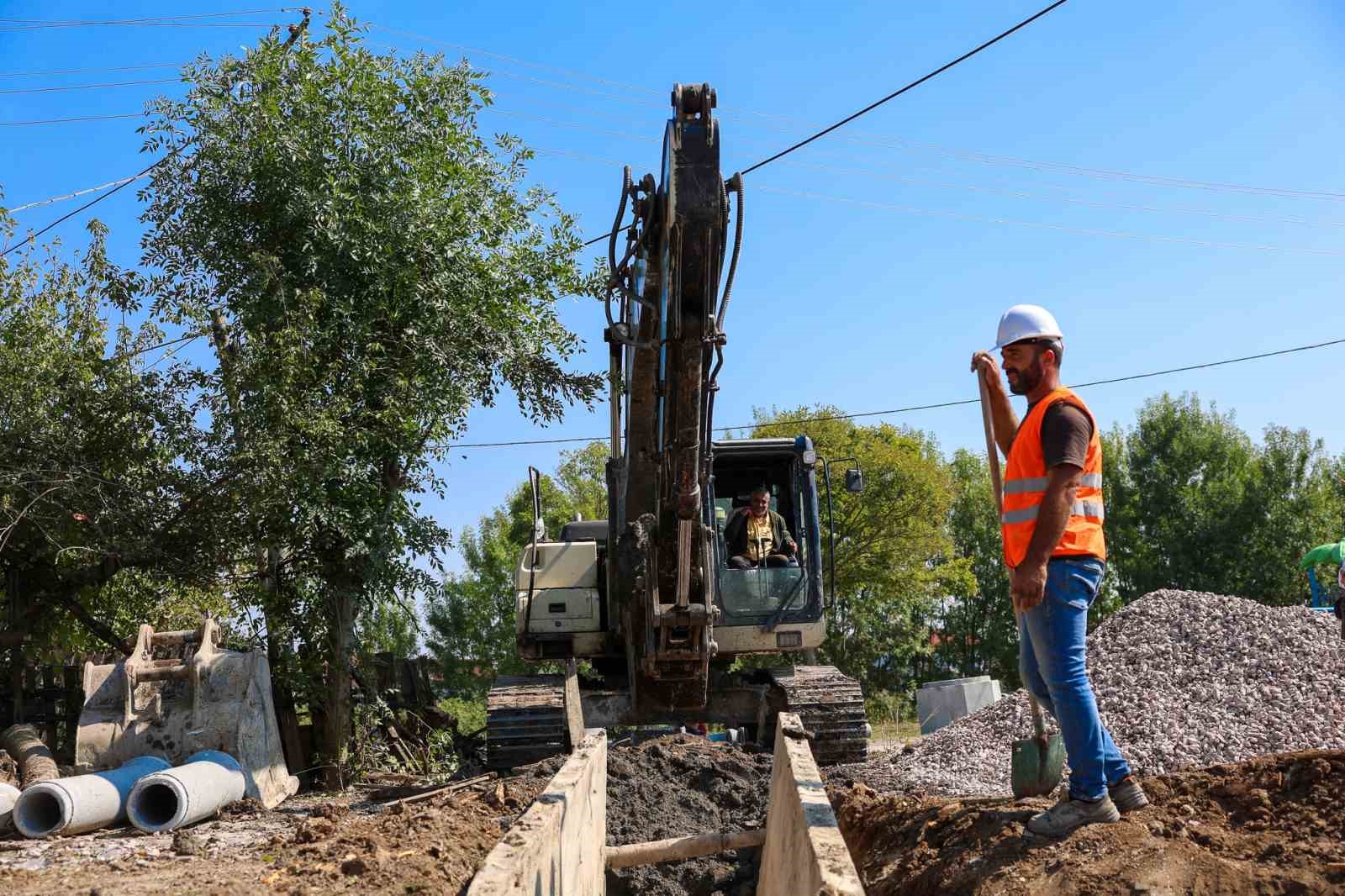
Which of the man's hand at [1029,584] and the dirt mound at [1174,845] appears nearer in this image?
the dirt mound at [1174,845]

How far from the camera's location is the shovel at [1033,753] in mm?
4648

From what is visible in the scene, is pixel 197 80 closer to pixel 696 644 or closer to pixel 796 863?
pixel 696 644

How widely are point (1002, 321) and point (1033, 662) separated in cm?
131

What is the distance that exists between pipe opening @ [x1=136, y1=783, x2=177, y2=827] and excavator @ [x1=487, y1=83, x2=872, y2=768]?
2.28 meters

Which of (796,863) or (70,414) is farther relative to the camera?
(70,414)

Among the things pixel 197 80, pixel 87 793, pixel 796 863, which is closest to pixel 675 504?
pixel 796 863

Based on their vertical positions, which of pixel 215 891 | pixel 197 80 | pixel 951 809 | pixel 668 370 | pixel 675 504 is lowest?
pixel 215 891

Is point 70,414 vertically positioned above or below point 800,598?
above

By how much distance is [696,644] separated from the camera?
8203mm

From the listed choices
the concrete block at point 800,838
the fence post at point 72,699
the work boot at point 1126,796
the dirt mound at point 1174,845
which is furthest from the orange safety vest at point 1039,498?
the fence post at point 72,699

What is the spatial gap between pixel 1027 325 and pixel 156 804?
692 centimetres

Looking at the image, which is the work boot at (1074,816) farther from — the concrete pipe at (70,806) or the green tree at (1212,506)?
the green tree at (1212,506)

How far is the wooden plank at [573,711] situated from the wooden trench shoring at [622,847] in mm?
1859

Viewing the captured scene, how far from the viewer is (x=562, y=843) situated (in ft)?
15.1
